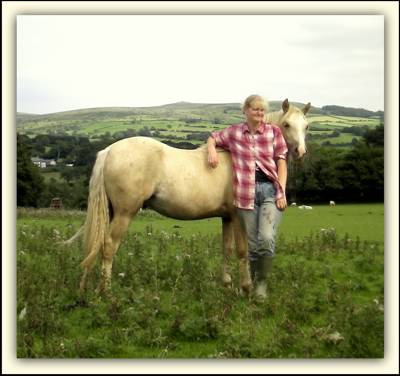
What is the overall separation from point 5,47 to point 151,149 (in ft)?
6.58

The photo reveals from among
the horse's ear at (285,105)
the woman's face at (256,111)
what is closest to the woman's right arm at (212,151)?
the woman's face at (256,111)

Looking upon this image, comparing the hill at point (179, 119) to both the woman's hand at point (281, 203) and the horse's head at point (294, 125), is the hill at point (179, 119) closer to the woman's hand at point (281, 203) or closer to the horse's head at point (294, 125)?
the horse's head at point (294, 125)

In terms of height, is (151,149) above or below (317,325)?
above

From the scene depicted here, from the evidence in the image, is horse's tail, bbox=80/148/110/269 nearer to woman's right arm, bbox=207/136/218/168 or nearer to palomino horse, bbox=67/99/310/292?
palomino horse, bbox=67/99/310/292

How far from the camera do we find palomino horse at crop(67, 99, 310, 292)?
24.4 feet

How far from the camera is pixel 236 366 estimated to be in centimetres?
606

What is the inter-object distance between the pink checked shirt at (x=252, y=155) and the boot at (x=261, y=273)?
0.63m

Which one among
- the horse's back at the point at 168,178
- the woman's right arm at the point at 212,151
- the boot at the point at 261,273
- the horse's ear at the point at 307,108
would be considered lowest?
the boot at the point at 261,273

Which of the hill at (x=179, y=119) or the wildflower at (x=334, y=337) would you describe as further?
the hill at (x=179, y=119)

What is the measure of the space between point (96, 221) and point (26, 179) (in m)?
0.95

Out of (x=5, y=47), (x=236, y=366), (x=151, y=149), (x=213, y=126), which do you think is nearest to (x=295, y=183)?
(x=213, y=126)

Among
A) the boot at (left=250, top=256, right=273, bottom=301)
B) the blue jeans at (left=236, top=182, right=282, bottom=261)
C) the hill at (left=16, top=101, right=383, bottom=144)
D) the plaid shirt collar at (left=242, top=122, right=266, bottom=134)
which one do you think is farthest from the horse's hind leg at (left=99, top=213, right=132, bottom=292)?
the plaid shirt collar at (left=242, top=122, right=266, bottom=134)

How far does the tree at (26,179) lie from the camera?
7.03 meters

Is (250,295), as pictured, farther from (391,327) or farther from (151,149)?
(151,149)
